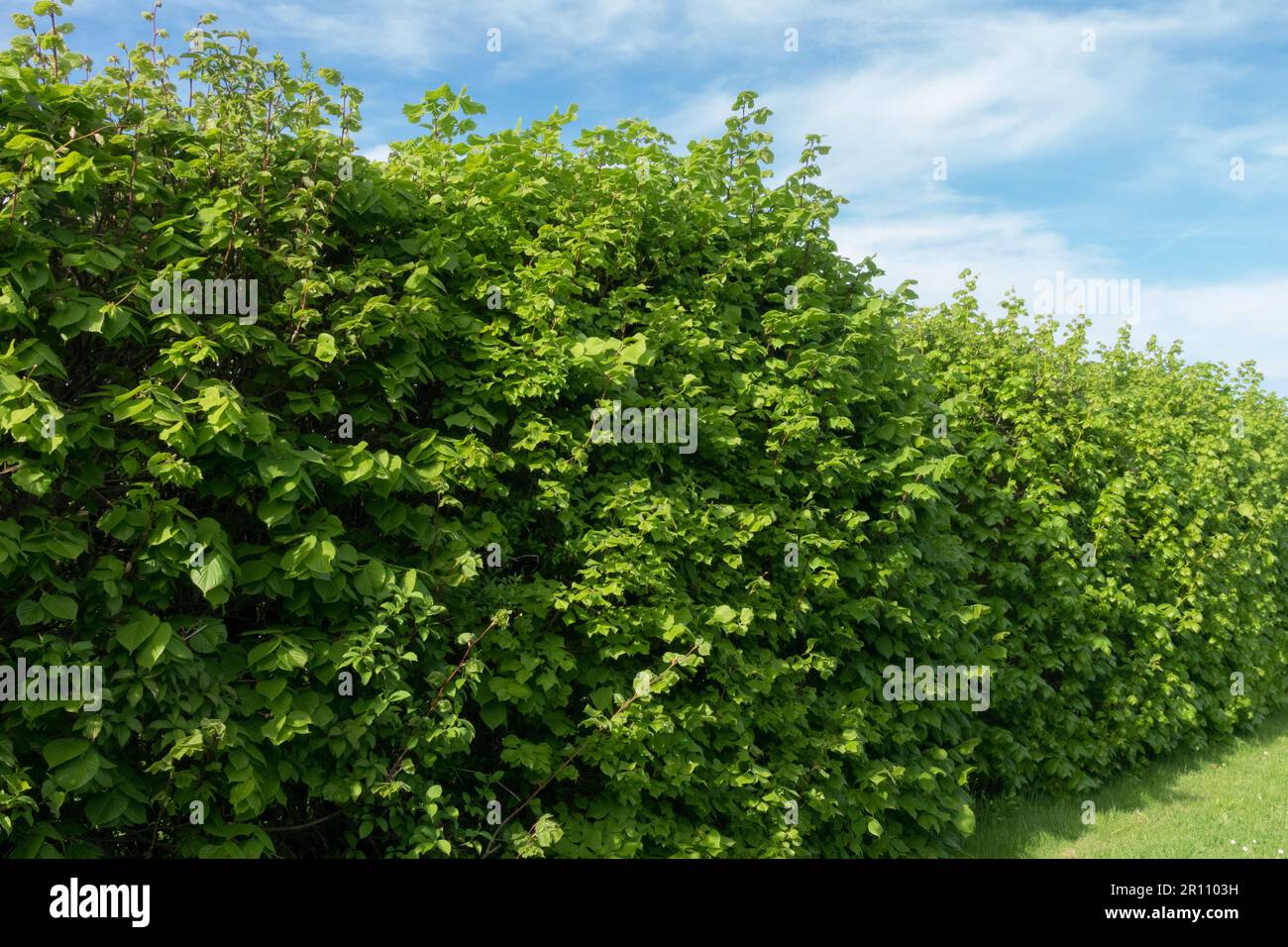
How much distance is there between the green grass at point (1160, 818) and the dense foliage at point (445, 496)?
906 millimetres

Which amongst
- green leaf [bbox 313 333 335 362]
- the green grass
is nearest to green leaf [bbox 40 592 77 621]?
green leaf [bbox 313 333 335 362]

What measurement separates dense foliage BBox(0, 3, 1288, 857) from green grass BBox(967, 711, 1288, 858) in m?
0.91

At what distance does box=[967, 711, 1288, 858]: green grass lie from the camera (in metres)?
7.25

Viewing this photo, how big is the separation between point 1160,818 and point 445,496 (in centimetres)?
692

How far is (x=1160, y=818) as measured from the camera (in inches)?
325

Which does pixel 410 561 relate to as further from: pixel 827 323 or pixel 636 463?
pixel 827 323

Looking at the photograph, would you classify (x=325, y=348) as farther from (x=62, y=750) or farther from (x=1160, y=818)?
(x=1160, y=818)

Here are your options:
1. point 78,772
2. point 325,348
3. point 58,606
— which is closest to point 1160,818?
point 325,348

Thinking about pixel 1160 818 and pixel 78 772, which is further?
pixel 1160 818

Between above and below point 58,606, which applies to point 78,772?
below

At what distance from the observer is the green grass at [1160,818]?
7246mm

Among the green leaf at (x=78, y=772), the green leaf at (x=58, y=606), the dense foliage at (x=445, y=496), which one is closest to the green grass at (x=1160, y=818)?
the dense foliage at (x=445, y=496)

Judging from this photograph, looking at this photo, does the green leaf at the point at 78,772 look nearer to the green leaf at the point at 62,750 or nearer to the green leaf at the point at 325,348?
the green leaf at the point at 62,750
